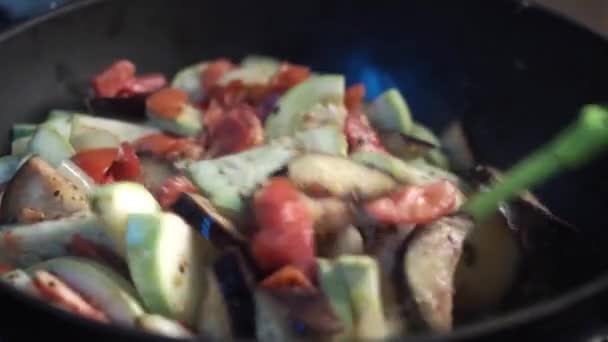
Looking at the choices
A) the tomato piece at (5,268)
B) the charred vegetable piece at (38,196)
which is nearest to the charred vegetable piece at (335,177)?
the charred vegetable piece at (38,196)

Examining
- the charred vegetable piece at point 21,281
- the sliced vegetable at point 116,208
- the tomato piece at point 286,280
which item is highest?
the sliced vegetable at point 116,208

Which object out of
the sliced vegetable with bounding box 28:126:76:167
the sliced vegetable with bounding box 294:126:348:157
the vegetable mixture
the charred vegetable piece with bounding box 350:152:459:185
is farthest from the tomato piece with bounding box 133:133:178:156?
the charred vegetable piece with bounding box 350:152:459:185

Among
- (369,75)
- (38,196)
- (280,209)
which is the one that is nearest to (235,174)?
(280,209)

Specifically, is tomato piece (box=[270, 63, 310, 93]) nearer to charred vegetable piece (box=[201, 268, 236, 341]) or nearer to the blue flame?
the blue flame

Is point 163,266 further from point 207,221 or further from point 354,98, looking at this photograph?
point 354,98

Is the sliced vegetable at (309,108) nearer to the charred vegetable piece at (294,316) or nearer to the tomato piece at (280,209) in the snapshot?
the tomato piece at (280,209)

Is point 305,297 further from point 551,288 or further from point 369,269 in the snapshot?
point 551,288
